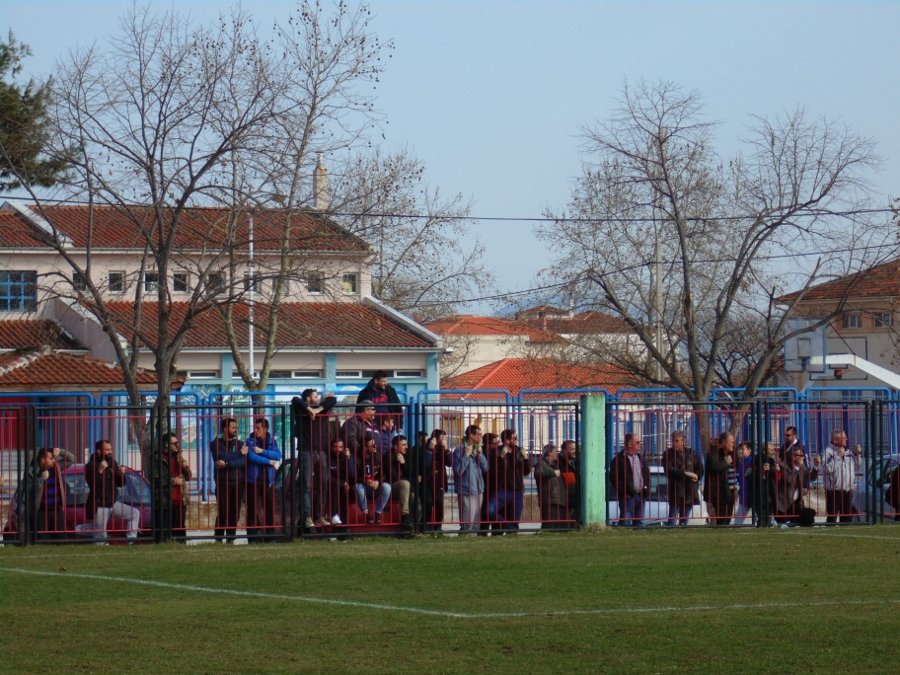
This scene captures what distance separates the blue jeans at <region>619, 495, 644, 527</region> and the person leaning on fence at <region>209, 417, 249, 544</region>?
5.14 meters

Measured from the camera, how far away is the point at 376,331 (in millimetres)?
47562

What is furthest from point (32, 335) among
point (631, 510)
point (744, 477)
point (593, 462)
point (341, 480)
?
point (744, 477)

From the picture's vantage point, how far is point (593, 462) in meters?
18.3

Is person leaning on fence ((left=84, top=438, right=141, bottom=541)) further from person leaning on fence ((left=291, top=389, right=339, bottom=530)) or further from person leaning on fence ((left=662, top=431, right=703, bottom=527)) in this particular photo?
person leaning on fence ((left=662, top=431, right=703, bottom=527))

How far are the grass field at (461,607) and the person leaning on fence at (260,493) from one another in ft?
3.02

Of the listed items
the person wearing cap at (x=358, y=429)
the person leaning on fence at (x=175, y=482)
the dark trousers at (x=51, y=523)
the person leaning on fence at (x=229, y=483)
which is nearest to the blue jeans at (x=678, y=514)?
the person wearing cap at (x=358, y=429)

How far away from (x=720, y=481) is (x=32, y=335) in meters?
31.3

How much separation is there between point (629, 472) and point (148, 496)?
6336 mm

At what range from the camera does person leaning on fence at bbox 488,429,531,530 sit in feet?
59.3

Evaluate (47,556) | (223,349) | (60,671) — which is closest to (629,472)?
(47,556)

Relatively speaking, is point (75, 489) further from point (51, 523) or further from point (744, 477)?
point (744, 477)

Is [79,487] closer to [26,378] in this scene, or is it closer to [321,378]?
[26,378]

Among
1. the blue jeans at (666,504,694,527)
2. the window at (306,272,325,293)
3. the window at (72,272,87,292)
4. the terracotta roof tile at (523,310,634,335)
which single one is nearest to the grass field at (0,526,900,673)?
the blue jeans at (666,504,694,527)

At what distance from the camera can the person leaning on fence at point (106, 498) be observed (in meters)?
16.8
